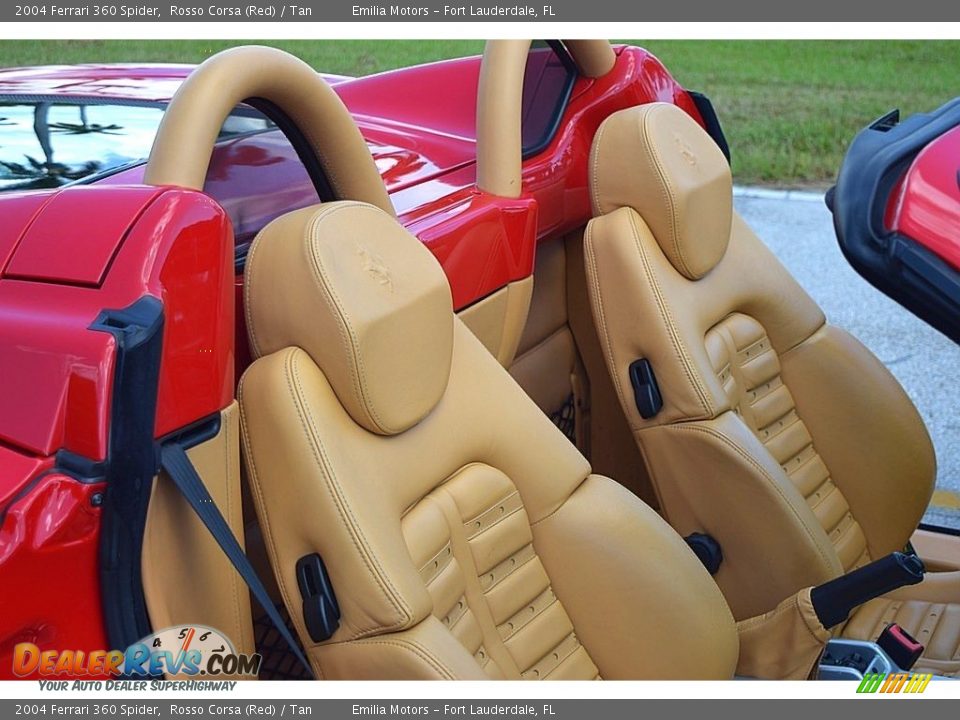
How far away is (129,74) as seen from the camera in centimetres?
208

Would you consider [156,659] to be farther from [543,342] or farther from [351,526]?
[543,342]

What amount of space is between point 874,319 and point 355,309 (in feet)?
10.2

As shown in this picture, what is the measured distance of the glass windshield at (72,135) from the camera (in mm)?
1576

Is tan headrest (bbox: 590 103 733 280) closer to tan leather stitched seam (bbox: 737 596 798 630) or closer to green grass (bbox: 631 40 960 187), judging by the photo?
tan leather stitched seam (bbox: 737 596 798 630)

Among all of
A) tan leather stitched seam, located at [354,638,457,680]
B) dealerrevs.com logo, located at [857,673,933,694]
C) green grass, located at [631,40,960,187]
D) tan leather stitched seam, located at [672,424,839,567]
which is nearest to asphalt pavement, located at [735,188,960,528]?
green grass, located at [631,40,960,187]

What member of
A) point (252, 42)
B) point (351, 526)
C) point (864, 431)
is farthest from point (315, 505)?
point (864, 431)

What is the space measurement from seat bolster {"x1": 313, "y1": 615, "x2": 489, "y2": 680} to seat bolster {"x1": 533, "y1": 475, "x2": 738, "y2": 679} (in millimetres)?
291

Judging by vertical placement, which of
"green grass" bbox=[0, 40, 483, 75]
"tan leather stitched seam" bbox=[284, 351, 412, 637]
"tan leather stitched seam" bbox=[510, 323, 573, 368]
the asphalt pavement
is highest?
"green grass" bbox=[0, 40, 483, 75]

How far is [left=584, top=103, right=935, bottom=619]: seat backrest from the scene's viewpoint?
189 cm

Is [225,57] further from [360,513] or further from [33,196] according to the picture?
[360,513]

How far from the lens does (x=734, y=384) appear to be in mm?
2033

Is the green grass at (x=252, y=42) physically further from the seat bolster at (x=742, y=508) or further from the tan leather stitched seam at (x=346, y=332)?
the seat bolster at (x=742, y=508)

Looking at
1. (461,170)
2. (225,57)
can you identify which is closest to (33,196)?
(225,57)

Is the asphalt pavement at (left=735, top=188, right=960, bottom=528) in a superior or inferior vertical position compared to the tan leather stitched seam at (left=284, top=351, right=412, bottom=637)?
inferior
